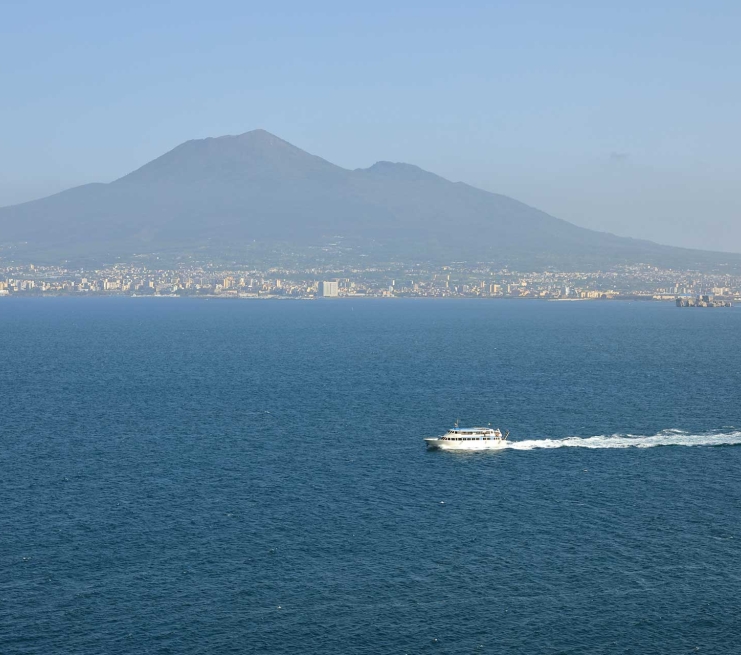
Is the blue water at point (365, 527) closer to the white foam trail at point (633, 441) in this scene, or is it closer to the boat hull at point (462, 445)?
the white foam trail at point (633, 441)

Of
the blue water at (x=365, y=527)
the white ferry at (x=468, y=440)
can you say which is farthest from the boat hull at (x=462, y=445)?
the blue water at (x=365, y=527)

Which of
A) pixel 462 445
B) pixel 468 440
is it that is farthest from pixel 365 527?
pixel 468 440

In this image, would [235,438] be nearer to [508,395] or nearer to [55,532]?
[55,532]

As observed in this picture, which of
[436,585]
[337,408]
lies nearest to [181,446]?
[337,408]

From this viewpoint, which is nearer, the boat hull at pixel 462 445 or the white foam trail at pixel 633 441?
the boat hull at pixel 462 445

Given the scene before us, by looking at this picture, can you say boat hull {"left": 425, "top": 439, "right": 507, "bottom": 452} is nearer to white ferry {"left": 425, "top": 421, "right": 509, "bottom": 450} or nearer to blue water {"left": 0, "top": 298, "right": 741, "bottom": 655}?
white ferry {"left": 425, "top": 421, "right": 509, "bottom": 450}

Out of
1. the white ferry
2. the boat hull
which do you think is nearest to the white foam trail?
the white ferry

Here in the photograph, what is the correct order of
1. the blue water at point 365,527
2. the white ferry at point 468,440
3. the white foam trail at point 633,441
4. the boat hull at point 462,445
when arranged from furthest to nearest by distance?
the white foam trail at point 633,441 → the white ferry at point 468,440 → the boat hull at point 462,445 → the blue water at point 365,527
